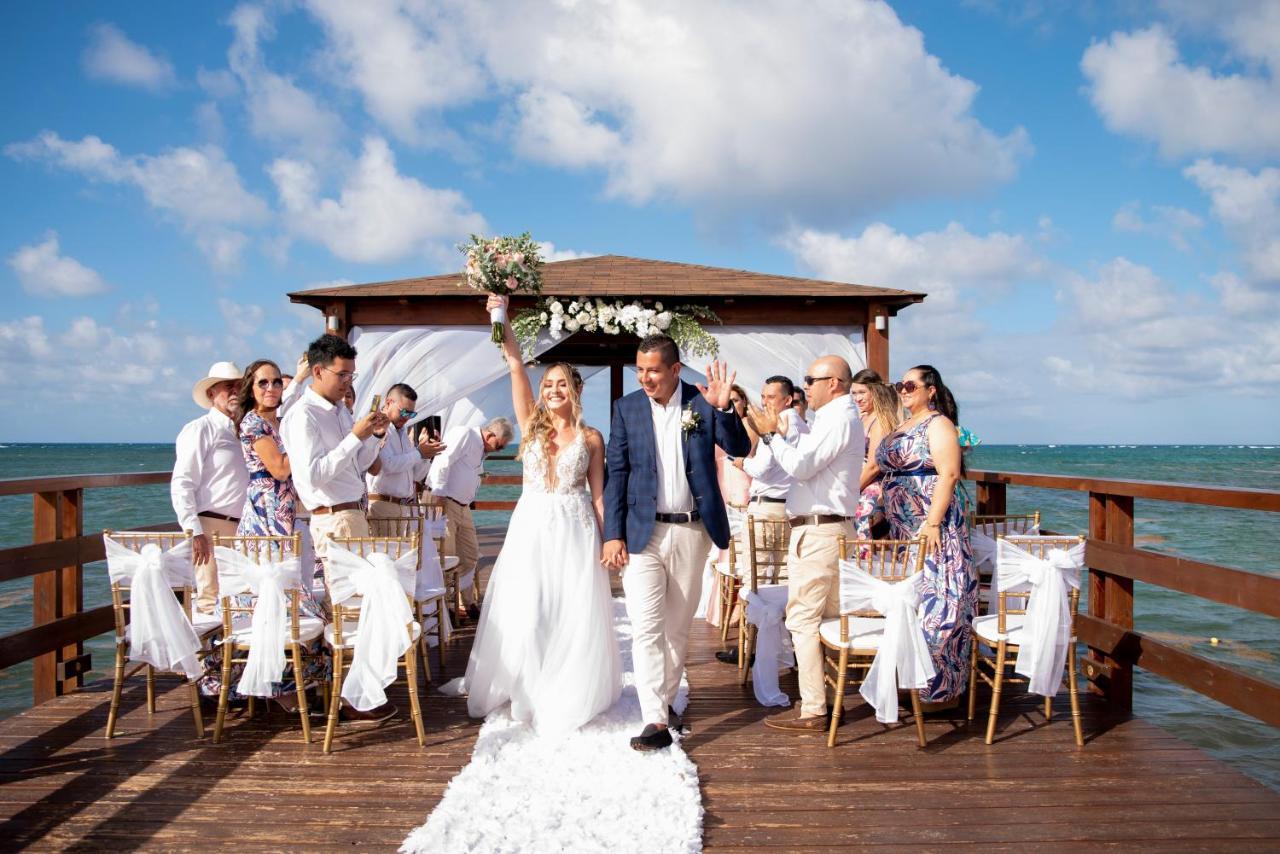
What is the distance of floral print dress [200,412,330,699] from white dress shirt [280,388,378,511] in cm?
10

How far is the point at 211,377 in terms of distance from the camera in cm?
491

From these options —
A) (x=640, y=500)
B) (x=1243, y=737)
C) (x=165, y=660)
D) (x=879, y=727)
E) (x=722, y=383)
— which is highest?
(x=722, y=383)

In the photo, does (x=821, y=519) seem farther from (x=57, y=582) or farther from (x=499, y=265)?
(x=57, y=582)

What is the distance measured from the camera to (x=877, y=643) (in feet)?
12.3

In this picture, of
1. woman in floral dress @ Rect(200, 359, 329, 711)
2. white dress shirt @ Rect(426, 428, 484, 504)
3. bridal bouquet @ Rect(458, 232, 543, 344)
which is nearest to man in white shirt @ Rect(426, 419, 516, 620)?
white dress shirt @ Rect(426, 428, 484, 504)

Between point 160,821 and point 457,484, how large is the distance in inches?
138

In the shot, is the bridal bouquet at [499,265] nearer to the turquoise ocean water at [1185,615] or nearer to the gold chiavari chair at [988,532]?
the gold chiavari chair at [988,532]

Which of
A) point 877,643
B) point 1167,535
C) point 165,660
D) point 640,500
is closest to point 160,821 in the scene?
point 165,660

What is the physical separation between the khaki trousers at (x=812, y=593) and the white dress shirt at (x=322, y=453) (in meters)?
2.15

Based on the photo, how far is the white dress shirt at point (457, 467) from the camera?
20.5ft

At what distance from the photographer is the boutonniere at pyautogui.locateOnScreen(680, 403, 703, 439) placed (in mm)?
3698

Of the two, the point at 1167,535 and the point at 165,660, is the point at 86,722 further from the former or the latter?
the point at 1167,535

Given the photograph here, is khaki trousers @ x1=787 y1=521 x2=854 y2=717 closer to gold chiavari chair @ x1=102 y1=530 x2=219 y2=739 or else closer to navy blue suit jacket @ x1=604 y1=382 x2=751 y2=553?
navy blue suit jacket @ x1=604 y1=382 x2=751 y2=553

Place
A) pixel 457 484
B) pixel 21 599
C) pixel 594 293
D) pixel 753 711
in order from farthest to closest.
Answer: pixel 21 599 → pixel 594 293 → pixel 457 484 → pixel 753 711
